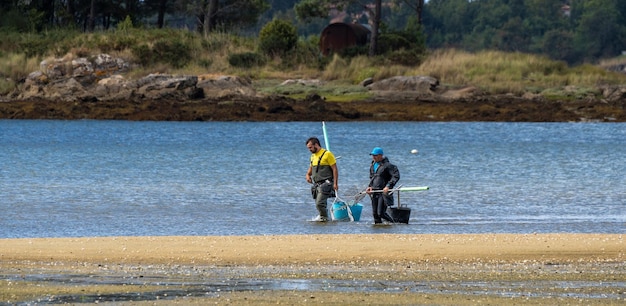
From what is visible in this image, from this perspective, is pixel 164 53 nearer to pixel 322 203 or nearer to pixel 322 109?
pixel 322 109

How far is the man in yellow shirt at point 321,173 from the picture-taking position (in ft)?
65.6

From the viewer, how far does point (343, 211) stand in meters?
21.2

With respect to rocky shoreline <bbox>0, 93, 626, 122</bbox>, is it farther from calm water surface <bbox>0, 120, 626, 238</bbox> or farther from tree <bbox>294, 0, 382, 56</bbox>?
tree <bbox>294, 0, 382, 56</bbox>

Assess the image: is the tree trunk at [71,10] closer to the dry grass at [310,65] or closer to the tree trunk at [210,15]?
the dry grass at [310,65]

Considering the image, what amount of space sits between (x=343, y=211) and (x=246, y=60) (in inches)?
1535

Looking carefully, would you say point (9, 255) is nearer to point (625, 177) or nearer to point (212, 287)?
point (212, 287)

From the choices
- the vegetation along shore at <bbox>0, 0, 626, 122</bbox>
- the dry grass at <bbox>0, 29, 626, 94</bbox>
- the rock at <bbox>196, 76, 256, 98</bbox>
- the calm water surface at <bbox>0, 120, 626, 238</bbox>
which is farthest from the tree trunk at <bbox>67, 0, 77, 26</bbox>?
the calm water surface at <bbox>0, 120, 626, 238</bbox>

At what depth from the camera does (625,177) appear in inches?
1291

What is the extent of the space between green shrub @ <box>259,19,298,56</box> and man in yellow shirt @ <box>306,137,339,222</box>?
3974 centimetres

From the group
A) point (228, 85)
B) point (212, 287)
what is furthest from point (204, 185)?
point (228, 85)

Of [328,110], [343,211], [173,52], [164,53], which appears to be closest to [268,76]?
[328,110]

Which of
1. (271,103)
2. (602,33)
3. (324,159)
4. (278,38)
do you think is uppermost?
(324,159)

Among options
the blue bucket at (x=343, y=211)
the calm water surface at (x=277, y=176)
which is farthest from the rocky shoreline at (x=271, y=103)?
the blue bucket at (x=343, y=211)

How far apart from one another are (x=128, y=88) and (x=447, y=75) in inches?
538
